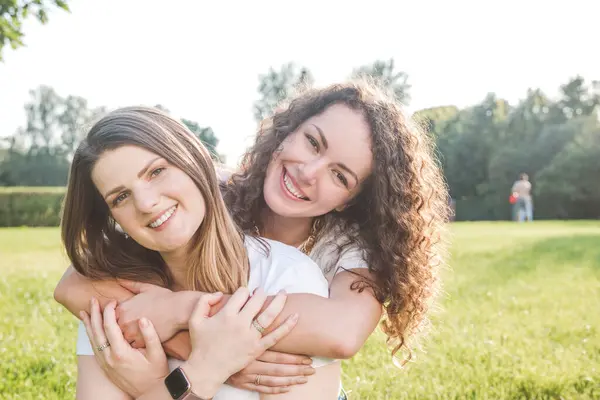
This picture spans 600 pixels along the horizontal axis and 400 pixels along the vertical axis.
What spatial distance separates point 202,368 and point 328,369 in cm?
55

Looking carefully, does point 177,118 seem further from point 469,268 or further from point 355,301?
point 469,268

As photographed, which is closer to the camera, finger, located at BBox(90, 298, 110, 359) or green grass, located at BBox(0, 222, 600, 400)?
finger, located at BBox(90, 298, 110, 359)

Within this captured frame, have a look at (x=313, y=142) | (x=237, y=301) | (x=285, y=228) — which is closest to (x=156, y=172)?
(x=237, y=301)

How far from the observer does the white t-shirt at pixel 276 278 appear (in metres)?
2.42

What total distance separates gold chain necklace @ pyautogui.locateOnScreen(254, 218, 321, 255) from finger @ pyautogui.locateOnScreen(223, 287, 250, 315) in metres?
1.18

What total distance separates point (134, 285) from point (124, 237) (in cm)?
26

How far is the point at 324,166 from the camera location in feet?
10.2

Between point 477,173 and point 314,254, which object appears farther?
point 477,173

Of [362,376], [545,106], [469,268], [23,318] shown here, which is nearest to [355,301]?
[362,376]

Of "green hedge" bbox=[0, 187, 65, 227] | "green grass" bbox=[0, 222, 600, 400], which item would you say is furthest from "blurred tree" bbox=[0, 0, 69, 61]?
"green hedge" bbox=[0, 187, 65, 227]

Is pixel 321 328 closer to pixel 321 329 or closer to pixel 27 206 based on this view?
pixel 321 329

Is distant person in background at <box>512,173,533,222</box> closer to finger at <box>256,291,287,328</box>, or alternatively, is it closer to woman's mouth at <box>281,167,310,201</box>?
woman's mouth at <box>281,167,310,201</box>

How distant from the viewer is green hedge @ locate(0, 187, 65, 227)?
31188 mm

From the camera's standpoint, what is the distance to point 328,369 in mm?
2506
